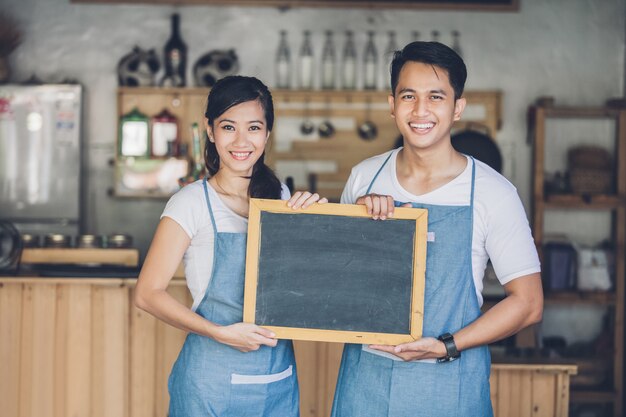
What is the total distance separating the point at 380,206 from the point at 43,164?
14.1ft

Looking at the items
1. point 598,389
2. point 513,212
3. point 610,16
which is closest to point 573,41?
point 610,16

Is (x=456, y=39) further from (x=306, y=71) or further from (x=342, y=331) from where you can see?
(x=342, y=331)

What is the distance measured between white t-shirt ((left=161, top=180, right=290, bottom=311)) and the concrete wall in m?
3.84

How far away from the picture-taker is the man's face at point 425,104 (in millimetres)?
2312

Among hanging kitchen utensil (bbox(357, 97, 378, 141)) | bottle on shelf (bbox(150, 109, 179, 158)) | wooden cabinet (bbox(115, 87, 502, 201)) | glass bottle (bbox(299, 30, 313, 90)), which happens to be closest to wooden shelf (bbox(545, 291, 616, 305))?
wooden cabinet (bbox(115, 87, 502, 201))

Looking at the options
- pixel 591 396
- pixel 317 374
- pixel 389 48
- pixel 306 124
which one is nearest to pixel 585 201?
pixel 591 396

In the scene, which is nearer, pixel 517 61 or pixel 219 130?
pixel 219 130

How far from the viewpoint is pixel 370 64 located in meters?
6.03

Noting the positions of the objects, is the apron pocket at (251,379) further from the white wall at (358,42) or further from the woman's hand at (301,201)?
the white wall at (358,42)

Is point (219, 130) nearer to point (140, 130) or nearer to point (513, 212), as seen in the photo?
point (513, 212)

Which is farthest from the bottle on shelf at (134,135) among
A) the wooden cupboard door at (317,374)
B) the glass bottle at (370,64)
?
the wooden cupboard door at (317,374)

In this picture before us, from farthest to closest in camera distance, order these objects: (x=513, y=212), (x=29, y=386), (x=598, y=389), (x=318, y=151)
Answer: (x=318, y=151) < (x=598, y=389) < (x=29, y=386) < (x=513, y=212)

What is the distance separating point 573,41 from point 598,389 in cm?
256

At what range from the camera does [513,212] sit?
2312 millimetres
